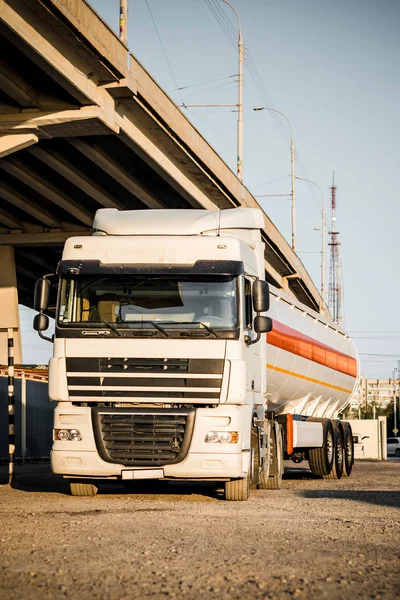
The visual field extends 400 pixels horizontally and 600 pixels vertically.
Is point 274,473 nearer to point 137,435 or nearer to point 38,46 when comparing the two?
point 137,435

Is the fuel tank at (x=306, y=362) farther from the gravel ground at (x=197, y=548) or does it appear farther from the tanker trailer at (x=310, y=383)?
the gravel ground at (x=197, y=548)

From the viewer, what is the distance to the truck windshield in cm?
1305

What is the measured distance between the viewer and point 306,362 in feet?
66.6

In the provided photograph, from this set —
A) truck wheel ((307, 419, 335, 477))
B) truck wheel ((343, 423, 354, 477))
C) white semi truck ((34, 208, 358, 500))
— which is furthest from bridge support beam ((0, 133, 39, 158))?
white semi truck ((34, 208, 358, 500))

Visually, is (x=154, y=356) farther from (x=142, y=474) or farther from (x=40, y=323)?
(x=40, y=323)

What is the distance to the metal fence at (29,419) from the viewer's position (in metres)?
29.4

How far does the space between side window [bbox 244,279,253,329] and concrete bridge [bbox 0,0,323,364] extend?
758cm

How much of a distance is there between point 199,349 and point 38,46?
8941mm

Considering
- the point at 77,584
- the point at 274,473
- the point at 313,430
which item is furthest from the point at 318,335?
the point at 77,584

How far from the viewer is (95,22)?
20.7 metres

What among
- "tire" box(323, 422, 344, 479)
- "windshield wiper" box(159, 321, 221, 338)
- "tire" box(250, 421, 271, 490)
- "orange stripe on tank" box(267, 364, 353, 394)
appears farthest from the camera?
"tire" box(323, 422, 344, 479)

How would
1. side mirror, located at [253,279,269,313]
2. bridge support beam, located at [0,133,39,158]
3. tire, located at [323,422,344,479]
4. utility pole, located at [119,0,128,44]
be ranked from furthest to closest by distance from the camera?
utility pole, located at [119,0,128,44]
bridge support beam, located at [0,133,39,158]
tire, located at [323,422,344,479]
side mirror, located at [253,279,269,313]

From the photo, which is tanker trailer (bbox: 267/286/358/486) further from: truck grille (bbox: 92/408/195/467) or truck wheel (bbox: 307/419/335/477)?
truck grille (bbox: 92/408/195/467)

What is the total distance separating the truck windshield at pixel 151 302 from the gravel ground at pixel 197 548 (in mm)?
2197
